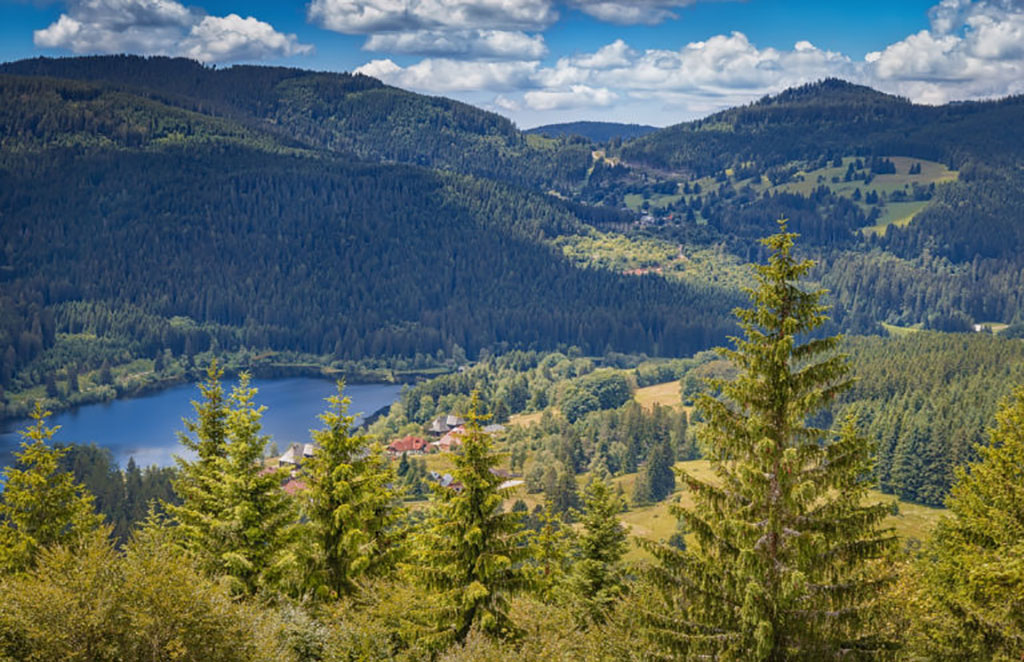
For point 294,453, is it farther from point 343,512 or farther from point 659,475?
point 343,512

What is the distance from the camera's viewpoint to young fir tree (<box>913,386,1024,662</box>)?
86.4 feet

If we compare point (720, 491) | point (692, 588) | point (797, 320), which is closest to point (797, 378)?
point (797, 320)

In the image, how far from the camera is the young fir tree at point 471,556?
99.6 ft

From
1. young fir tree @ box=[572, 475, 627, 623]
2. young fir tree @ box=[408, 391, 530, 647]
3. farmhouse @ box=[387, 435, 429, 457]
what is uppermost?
young fir tree @ box=[408, 391, 530, 647]

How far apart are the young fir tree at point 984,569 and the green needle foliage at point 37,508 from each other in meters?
31.5

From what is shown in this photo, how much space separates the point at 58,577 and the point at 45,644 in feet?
6.49

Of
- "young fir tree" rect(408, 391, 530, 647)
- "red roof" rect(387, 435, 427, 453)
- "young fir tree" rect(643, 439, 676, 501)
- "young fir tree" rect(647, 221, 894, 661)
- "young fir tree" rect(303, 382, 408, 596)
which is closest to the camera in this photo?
"young fir tree" rect(647, 221, 894, 661)

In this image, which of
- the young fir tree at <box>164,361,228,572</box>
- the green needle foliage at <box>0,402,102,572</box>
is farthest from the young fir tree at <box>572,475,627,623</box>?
the green needle foliage at <box>0,402,102,572</box>

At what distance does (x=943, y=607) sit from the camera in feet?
97.8

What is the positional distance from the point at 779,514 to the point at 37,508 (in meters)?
31.0

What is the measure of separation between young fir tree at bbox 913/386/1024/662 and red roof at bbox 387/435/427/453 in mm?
136690

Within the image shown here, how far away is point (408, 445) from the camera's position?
168250mm

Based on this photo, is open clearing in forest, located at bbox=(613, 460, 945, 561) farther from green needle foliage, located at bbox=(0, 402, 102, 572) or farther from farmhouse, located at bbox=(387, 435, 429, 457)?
green needle foliage, located at bbox=(0, 402, 102, 572)

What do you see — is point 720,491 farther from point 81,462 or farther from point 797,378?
point 81,462
